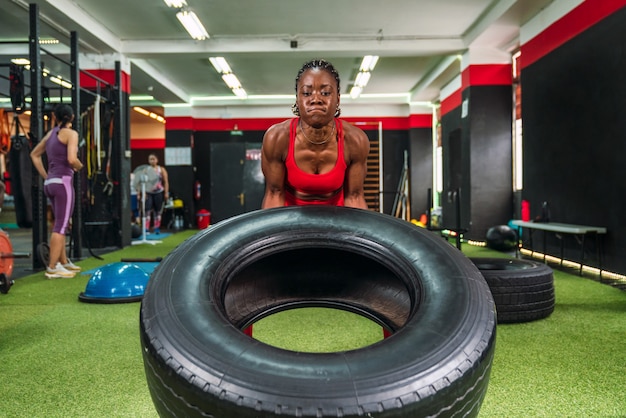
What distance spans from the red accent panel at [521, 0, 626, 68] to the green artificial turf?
2.81 metres

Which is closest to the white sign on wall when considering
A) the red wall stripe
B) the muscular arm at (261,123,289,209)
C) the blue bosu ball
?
the red wall stripe

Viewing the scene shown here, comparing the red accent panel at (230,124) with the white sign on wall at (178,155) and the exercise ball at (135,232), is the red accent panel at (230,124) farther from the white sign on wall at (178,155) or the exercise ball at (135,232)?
the exercise ball at (135,232)

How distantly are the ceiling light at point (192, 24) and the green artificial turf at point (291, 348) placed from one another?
14.6ft

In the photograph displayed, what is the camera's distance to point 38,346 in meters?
2.75

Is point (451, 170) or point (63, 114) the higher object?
point (63, 114)

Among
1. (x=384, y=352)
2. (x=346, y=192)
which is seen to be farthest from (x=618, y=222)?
(x=384, y=352)

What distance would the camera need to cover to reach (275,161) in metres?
1.88

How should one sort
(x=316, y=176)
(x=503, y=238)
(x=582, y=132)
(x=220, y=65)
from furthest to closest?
(x=220, y=65)
(x=503, y=238)
(x=582, y=132)
(x=316, y=176)

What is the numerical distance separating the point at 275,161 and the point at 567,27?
541cm

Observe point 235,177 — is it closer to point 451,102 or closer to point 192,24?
point 192,24

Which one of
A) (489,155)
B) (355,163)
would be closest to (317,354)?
(355,163)

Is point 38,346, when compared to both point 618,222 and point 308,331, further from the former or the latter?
point 618,222

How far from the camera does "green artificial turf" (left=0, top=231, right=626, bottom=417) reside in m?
1.90

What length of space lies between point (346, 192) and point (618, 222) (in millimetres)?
4055
